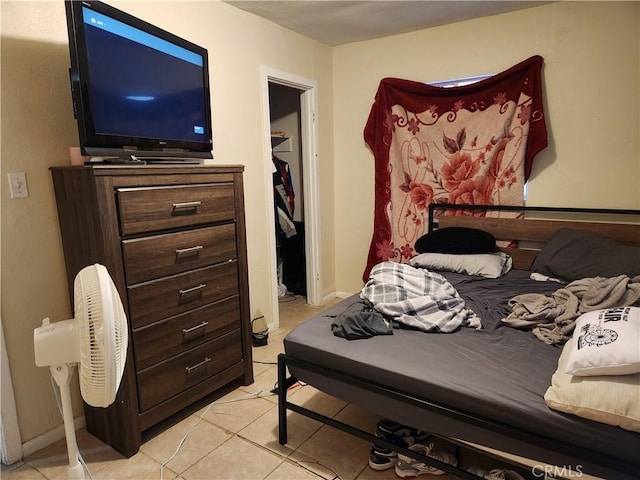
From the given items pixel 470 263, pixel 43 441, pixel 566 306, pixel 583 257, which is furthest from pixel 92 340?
pixel 583 257

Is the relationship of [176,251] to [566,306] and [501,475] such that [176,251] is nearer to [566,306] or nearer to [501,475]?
[501,475]

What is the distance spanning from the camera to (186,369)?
2.04 meters

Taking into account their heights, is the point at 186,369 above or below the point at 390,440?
above

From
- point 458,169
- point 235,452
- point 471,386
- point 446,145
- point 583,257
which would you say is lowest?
point 235,452

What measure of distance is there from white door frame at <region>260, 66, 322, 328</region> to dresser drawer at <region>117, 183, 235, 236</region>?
3.09 ft

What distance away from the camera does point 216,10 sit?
8.46ft

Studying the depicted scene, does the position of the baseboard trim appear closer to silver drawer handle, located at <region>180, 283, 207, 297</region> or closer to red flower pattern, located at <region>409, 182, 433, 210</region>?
silver drawer handle, located at <region>180, 283, 207, 297</region>

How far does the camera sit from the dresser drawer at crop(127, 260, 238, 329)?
1.80m

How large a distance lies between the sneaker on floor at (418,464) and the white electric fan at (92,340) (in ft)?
3.96

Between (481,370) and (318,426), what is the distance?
2.98 ft

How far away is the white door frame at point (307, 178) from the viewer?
304 centimetres

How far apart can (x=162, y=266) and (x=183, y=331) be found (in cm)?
35

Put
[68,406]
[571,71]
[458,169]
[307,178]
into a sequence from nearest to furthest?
[68,406]
[571,71]
[458,169]
[307,178]

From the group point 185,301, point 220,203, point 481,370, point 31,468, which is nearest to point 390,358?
point 481,370
